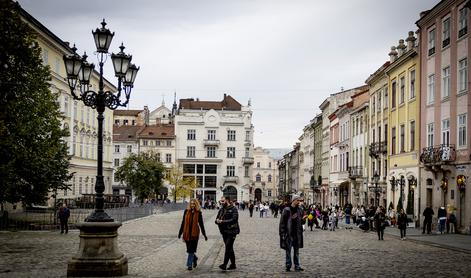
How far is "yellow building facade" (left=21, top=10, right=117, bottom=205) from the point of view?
2122 inches

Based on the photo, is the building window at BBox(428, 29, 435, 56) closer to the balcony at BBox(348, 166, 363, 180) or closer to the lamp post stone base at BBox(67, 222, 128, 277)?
the balcony at BBox(348, 166, 363, 180)

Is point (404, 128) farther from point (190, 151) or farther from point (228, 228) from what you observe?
point (190, 151)

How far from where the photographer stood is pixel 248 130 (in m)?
115

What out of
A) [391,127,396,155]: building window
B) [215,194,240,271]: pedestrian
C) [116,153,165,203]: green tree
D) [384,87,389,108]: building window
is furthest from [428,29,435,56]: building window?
[116,153,165,203]: green tree

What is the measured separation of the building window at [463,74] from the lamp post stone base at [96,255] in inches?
976

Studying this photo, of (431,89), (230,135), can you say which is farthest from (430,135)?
(230,135)

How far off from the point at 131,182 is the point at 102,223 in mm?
64176

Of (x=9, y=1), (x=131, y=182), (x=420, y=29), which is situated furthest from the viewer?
(x=131, y=182)

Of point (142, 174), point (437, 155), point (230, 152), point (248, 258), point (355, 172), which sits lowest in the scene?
point (248, 258)

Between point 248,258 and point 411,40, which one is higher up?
point 411,40

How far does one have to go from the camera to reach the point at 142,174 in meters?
77.8

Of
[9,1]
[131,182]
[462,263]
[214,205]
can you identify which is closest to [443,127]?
[462,263]

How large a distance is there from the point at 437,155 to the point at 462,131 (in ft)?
8.06

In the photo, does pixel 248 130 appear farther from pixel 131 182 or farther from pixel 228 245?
pixel 228 245
